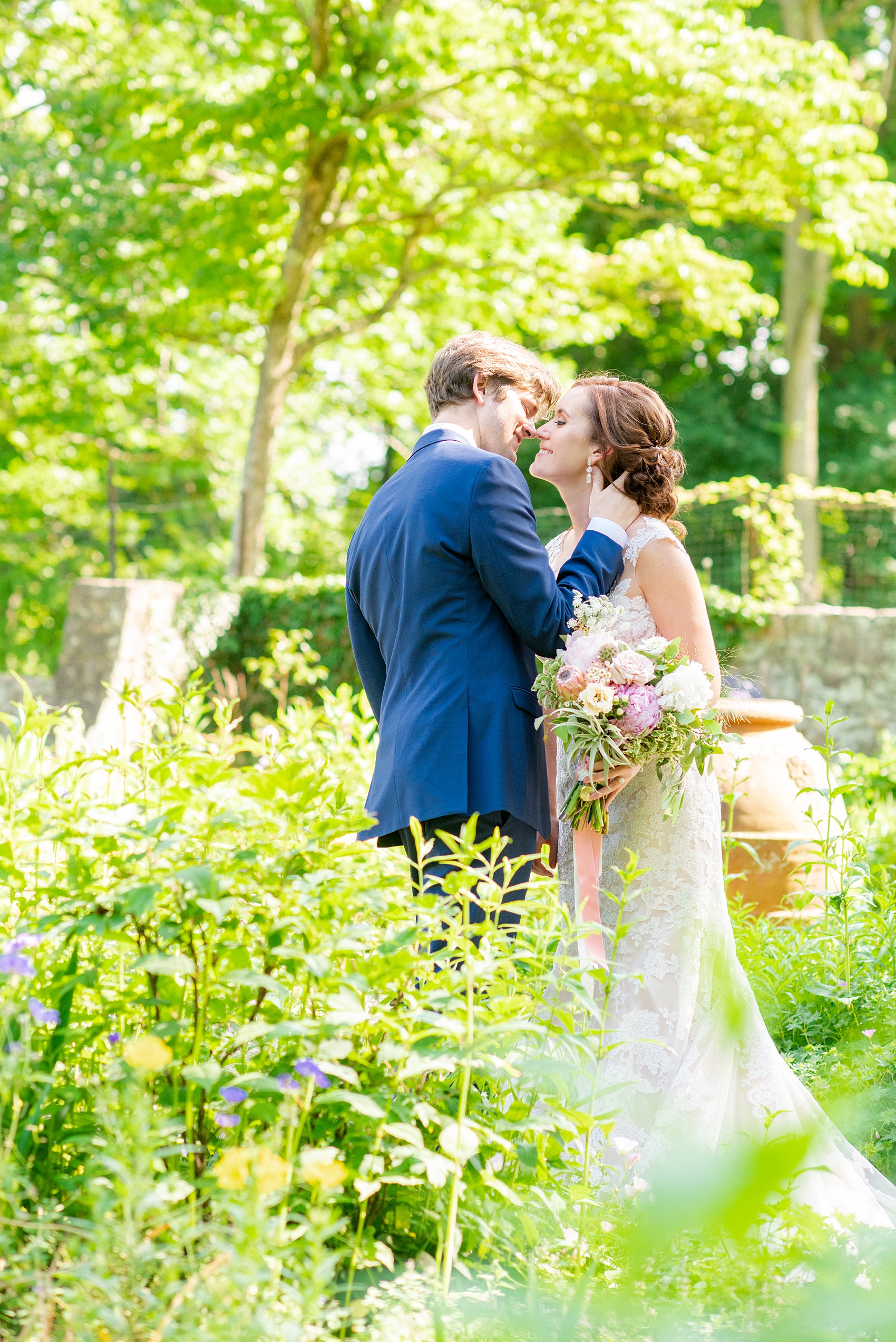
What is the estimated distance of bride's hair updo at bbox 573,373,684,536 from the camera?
2828mm

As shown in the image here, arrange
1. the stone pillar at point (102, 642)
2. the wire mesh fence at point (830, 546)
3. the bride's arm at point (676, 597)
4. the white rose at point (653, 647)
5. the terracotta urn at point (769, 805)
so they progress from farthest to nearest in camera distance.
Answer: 1. the wire mesh fence at point (830, 546)
2. the stone pillar at point (102, 642)
3. the terracotta urn at point (769, 805)
4. the bride's arm at point (676, 597)
5. the white rose at point (653, 647)

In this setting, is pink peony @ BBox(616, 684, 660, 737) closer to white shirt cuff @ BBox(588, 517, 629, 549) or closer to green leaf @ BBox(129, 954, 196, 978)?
white shirt cuff @ BBox(588, 517, 629, 549)

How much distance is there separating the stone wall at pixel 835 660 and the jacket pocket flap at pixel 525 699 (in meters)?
6.43

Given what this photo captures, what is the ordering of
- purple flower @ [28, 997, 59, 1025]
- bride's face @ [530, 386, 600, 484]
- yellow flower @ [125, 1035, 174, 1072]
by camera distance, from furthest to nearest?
bride's face @ [530, 386, 600, 484] → purple flower @ [28, 997, 59, 1025] → yellow flower @ [125, 1035, 174, 1072]

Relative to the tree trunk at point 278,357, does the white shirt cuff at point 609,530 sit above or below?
below

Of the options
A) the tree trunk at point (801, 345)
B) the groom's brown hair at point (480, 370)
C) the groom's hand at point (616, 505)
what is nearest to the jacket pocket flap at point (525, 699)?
the groom's hand at point (616, 505)

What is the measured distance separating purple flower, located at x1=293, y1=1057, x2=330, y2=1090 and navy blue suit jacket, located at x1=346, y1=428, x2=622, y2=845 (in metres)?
0.96

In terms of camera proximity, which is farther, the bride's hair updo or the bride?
the bride's hair updo

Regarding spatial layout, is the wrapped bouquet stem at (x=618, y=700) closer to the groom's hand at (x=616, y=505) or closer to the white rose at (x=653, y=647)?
the white rose at (x=653, y=647)

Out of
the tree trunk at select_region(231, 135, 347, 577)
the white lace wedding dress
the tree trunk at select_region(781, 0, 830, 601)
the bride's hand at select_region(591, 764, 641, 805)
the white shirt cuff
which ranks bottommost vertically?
the white lace wedding dress

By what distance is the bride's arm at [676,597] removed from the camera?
2756mm

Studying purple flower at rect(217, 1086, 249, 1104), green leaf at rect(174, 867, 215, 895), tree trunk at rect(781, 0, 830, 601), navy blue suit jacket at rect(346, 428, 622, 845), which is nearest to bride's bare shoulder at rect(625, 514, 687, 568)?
navy blue suit jacket at rect(346, 428, 622, 845)

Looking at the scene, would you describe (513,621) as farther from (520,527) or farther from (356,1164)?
(356,1164)

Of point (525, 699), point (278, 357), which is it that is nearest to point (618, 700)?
point (525, 699)
